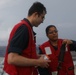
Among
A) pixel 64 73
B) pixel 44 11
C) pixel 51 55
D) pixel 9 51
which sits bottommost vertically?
pixel 64 73

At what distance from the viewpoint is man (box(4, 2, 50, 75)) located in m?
2.70

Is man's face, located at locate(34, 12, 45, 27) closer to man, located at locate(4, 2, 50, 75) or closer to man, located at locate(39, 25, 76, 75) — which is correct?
man, located at locate(4, 2, 50, 75)

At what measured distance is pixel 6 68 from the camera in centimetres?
286

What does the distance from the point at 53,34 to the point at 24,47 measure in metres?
1.37

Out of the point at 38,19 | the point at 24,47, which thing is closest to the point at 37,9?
the point at 38,19

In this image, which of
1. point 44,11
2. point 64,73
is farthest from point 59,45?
point 44,11

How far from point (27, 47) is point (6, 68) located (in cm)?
30

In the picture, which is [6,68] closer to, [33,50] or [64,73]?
[33,50]

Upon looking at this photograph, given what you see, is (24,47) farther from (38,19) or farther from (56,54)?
(56,54)

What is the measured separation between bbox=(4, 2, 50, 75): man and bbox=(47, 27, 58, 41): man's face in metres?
1.16

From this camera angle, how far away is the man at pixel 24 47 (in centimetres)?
270

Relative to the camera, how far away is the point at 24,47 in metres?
2.77

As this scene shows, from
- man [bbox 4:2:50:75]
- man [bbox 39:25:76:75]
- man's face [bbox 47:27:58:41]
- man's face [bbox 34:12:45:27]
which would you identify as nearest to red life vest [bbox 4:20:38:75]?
man [bbox 4:2:50:75]

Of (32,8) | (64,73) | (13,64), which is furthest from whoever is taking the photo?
(64,73)
